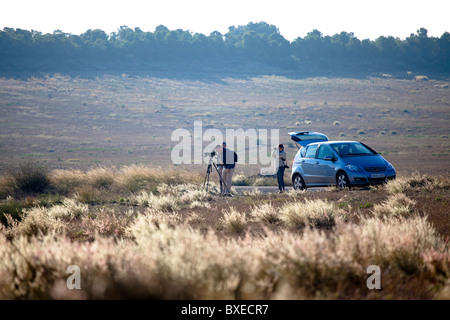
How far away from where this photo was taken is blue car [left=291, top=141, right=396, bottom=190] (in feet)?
46.6

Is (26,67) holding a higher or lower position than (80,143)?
higher

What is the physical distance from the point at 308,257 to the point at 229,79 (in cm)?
9512

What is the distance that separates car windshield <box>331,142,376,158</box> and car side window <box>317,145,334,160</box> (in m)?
0.19

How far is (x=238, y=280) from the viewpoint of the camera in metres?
4.17

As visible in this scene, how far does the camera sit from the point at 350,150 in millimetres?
15219

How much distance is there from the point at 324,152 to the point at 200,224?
21.6 ft

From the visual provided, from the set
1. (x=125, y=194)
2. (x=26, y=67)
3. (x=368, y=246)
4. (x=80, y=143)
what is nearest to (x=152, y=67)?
(x=26, y=67)

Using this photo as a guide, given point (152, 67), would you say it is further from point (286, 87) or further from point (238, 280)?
point (238, 280)

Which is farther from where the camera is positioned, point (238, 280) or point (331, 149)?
point (331, 149)

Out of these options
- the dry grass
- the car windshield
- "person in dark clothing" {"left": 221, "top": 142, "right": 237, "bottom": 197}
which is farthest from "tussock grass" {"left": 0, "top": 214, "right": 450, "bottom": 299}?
"person in dark clothing" {"left": 221, "top": 142, "right": 237, "bottom": 197}

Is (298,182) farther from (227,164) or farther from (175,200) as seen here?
(175,200)

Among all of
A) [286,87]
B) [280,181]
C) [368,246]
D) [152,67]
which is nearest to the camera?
[368,246]

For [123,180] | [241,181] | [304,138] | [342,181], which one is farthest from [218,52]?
[342,181]
